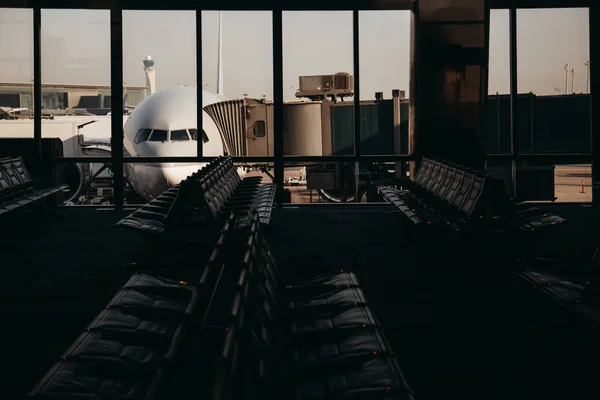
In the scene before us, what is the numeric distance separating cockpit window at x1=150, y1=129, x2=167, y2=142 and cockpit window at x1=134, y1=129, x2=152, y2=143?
136 mm

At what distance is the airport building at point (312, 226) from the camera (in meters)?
2.87

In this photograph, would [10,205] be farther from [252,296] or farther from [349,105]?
[349,105]

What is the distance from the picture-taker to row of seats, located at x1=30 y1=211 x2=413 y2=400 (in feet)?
6.56

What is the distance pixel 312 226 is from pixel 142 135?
4887mm

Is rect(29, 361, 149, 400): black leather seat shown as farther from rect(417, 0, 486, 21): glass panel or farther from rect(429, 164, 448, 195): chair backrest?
rect(417, 0, 486, 21): glass panel

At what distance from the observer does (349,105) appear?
46.6ft

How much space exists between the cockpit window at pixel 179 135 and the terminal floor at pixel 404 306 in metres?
3.90

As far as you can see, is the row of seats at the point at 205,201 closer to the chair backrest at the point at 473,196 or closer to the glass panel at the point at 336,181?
the chair backrest at the point at 473,196

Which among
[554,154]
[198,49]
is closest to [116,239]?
[198,49]

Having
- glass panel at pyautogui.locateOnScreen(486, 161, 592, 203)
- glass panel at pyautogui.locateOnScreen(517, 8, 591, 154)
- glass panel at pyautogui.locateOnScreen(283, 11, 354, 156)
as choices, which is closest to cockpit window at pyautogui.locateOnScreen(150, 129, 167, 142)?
glass panel at pyautogui.locateOnScreen(283, 11, 354, 156)

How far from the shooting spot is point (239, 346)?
219 cm

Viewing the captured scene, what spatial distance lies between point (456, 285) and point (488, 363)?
75.6 inches

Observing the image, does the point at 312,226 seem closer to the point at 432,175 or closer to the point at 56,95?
the point at 432,175

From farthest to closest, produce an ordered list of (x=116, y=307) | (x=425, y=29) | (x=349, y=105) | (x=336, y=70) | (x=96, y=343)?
(x=349, y=105) → (x=336, y=70) → (x=425, y=29) → (x=116, y=307) → (x=96, y=343)
